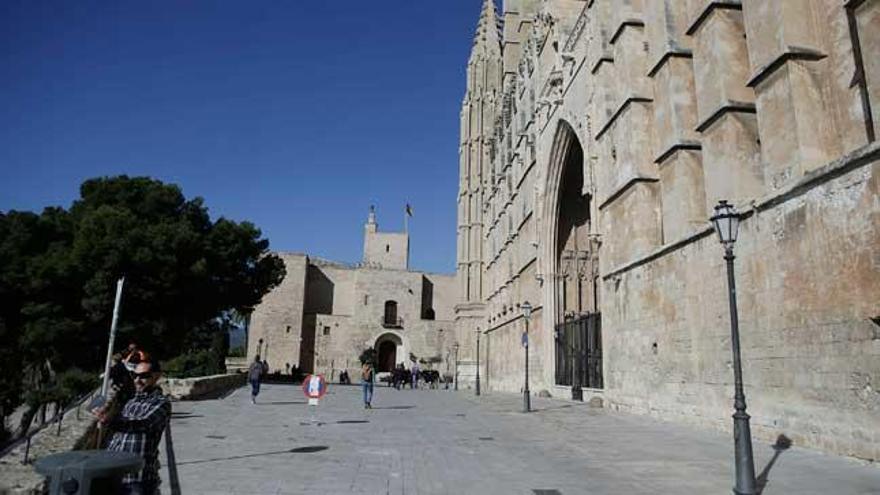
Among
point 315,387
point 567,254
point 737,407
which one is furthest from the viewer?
point 567,254

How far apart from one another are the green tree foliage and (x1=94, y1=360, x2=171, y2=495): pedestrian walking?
78.5ft

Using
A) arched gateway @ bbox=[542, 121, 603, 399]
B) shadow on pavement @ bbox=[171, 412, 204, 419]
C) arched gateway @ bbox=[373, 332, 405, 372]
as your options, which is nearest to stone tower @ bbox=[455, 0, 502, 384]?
arched gateway @ bbox=[373, 332, 405, 372]

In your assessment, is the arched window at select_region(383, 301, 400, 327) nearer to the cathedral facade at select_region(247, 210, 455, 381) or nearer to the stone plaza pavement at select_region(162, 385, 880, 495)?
the cathedral facade at select_region(247, 210, 455, 381)

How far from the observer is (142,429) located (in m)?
3.70

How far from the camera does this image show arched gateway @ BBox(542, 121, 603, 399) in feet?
76.8

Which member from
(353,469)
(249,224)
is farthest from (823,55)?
(249,224)

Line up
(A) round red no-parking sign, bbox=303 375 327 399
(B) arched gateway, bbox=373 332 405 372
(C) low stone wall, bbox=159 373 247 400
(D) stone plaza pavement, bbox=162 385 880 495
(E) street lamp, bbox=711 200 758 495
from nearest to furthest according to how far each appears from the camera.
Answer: (E) street lamp, bbox=711 200 758 495, (D) stone plaza pavement, bbox=162 385 880 495, (A) round red no-parking sign, bbox=303 375 327 399, (C) low stone wall, bbox=159 373 247 400, (B) arched gateway, bbox=373 332 405 372

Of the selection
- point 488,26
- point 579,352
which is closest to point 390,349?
point 488,26

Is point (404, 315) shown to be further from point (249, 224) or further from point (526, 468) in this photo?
point (526, 468)

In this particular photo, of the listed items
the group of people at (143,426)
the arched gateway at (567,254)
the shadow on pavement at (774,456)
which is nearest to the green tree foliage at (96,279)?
the arched gateway at (567,254)

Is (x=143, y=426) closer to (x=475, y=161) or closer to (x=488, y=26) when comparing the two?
(x=475, y=161)

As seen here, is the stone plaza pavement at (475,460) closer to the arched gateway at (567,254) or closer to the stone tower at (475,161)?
the arched gateway at (567,254)

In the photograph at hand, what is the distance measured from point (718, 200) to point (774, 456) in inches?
205

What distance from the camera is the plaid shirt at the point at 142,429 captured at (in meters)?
3.66
